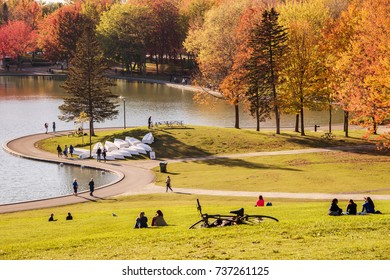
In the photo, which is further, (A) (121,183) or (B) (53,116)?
(B) (53,116)

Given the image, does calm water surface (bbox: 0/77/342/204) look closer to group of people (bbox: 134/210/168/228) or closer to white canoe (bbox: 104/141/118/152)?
white canoe (bbox: 104/141/118/152)

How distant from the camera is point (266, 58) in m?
71.1

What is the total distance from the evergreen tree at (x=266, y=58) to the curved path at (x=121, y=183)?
1107 centimetres

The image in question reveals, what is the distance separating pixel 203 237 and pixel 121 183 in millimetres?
23687

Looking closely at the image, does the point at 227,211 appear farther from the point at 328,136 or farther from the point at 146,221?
the point at 328,136

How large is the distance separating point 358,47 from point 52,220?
3776 cm

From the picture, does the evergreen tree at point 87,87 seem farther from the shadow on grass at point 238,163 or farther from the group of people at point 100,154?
the shadow on grass at point 238,163

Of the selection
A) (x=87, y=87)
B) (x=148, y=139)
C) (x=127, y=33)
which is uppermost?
(x=127, y=33)

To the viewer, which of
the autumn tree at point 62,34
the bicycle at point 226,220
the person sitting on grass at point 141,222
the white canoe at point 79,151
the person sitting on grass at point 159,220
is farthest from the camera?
the autumn tree at point 62,34

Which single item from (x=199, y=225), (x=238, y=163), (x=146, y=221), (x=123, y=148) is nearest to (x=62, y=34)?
(x=123, y=148)

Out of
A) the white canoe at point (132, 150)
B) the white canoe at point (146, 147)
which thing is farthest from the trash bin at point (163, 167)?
the white canoe at point (146, 147)

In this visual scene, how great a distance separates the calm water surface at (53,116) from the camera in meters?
52.6

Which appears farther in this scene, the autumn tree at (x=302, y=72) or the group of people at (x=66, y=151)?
the autumn tree at (x=302, y=72)

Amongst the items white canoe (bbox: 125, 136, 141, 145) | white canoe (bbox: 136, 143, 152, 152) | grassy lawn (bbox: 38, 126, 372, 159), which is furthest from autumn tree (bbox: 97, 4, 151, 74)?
white canoe (bbox: 136, 143, 152, 152)
